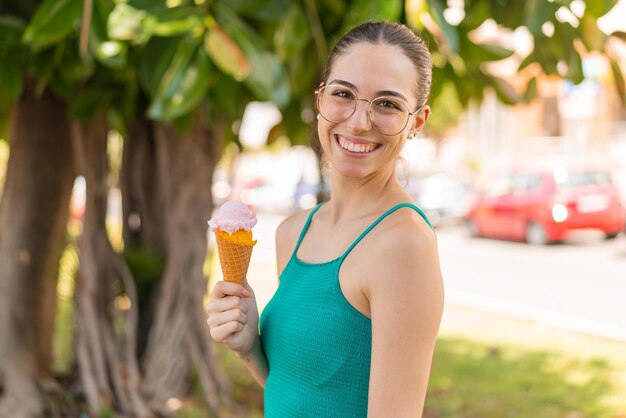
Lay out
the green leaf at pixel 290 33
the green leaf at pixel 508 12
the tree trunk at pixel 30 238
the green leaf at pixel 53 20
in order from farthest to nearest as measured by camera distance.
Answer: the tree trunk at pixel 30 238, the green leaf at pixel 508 12, the green leaf at pixel 290 33, the green leaf at pixel 53 20

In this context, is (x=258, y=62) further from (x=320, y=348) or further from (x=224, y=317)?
(x=320, y=348)

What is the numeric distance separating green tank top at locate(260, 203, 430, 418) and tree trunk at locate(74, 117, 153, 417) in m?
3.04

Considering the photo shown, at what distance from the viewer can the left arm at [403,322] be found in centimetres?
134

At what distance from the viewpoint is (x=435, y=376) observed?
6059mm

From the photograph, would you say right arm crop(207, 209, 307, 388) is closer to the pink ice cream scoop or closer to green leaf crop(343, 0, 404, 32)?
the pink ice cream scoop

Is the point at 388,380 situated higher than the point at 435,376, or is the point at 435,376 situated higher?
the point at 388,380

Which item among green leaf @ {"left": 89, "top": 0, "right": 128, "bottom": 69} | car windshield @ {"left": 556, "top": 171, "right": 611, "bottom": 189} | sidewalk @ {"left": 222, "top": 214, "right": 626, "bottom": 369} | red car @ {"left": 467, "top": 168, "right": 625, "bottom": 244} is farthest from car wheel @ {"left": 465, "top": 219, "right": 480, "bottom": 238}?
green leaf @ {"left": 89, "top": 0, "right": 128, "bottom": 69}

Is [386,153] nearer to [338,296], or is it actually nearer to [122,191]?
[338,296]

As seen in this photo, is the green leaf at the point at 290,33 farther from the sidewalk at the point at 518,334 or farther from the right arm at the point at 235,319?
the sidewalk at the point at 518,334

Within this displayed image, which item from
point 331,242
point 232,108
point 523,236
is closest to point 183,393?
point 232,108

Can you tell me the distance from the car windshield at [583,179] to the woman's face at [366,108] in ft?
44.2

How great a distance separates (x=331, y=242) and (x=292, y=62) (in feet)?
5.73

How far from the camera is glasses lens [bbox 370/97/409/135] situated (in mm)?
1477

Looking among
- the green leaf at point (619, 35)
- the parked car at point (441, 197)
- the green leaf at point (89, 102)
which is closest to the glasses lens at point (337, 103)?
the green leaf at point (619, 35)
